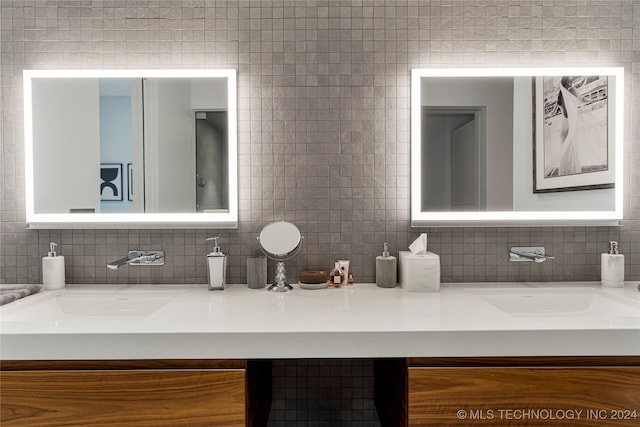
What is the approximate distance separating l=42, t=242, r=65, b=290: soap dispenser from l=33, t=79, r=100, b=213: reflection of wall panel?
19 centimetres

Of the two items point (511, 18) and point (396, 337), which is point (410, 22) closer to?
point (511, 18)

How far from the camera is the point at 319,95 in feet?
5.24

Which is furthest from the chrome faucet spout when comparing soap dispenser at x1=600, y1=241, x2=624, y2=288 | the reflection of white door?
soap dispenser at x1=600, y1=241, x2=624, y2=288

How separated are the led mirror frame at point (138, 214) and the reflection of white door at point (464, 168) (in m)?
0.82

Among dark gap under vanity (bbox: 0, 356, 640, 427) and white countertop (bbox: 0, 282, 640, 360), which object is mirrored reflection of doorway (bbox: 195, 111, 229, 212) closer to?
white countertop (bbox: 0, 282, 640, 360)

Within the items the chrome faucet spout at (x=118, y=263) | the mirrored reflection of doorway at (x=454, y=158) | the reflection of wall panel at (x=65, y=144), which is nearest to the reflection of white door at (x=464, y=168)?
the mirrored reflection of doorway at (x=454, y=158)

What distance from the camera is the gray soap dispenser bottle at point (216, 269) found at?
150 cm

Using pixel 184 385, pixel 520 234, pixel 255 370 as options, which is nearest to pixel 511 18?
pixel 520 234

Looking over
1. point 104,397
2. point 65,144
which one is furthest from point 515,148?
point 65,144

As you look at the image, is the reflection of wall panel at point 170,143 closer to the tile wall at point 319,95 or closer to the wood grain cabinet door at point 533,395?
the tile wall at point 319,95

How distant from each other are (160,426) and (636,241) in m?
1.75

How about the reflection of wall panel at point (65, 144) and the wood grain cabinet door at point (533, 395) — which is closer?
the wood grain cabinet door at point (533, 395)

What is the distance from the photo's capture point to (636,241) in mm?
1617

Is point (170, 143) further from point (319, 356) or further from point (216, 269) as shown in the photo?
point (319, 356)
